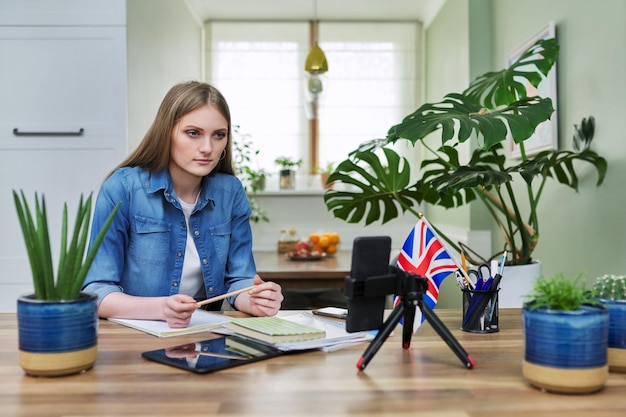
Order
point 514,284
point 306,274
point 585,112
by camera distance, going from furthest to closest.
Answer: point 306,274, point 585,112, point 514,284

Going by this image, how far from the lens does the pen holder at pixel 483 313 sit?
1.33m

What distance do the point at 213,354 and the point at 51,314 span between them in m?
0.27

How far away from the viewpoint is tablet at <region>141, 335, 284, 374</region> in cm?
106

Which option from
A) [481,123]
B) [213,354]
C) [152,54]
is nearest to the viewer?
[213,354]

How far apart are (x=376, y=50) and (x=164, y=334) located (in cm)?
516

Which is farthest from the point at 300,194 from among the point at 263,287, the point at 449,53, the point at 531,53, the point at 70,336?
the point at 70,336

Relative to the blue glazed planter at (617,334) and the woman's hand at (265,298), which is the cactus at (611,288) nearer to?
the blue glazed planter at (617,334)

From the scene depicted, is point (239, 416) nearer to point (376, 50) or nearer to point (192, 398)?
point (192, 398)

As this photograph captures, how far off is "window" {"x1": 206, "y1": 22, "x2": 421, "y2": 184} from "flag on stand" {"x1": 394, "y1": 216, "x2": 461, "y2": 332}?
15.6 feet

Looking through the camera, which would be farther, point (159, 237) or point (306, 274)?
point (306, 274)

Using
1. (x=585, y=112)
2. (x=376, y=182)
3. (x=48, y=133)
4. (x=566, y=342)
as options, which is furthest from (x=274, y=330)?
(x=48, y=133)

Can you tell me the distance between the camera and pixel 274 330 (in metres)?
1.22

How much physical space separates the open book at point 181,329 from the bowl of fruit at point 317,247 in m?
2.33

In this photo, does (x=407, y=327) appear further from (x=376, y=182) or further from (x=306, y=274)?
(x=306, y=274)
